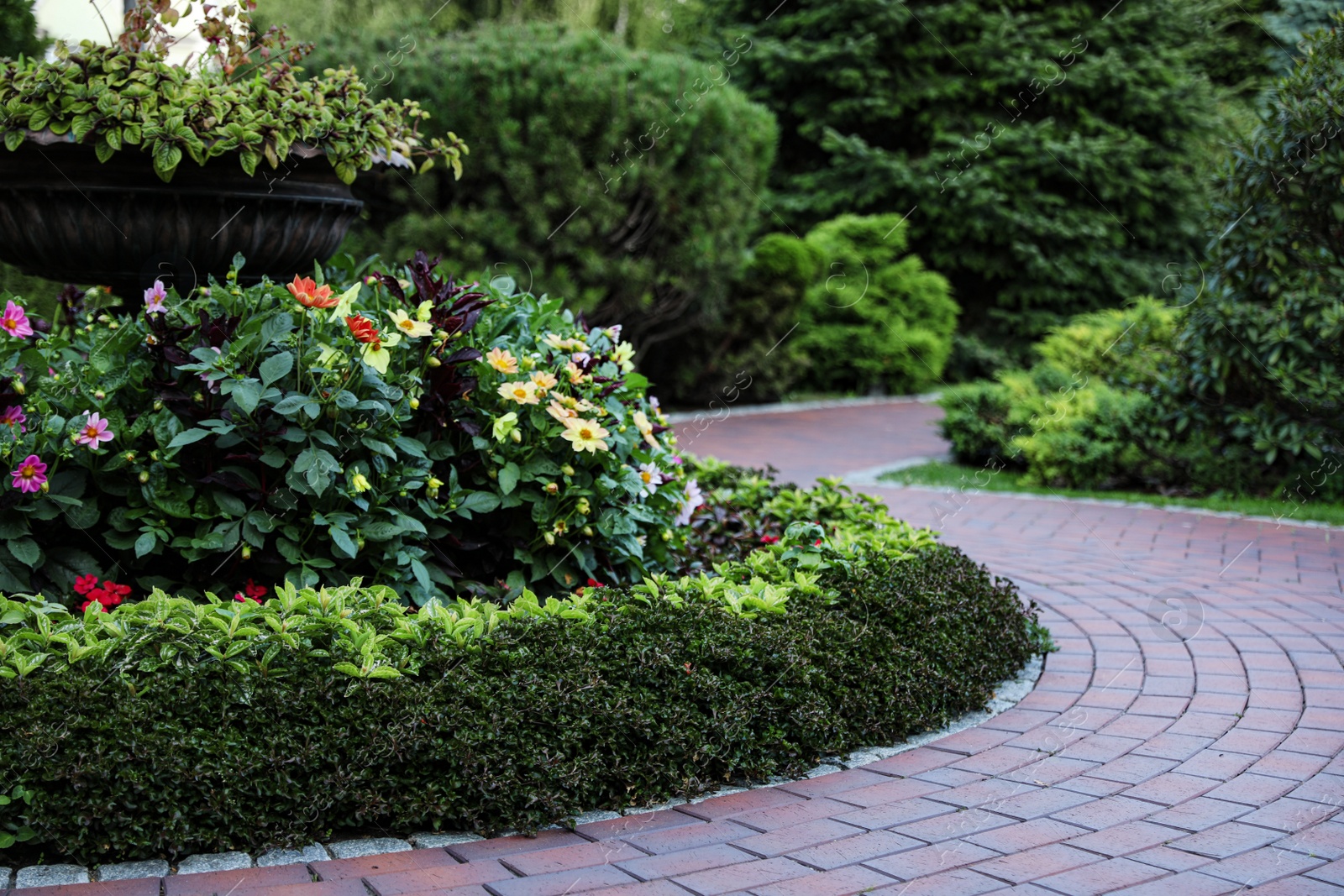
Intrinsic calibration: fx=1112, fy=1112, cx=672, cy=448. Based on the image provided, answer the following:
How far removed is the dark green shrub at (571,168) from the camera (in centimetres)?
988

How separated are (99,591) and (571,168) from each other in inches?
298

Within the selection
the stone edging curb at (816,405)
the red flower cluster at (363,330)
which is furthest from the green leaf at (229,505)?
the stone edging curb at (816,405)

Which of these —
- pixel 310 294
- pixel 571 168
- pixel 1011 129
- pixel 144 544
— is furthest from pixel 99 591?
pixel 1011 129

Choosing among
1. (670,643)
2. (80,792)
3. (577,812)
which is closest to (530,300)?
(670,643)

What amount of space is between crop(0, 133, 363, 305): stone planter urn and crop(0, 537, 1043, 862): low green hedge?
130cm

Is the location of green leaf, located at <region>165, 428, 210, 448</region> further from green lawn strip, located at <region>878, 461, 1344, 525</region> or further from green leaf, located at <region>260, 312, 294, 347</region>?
green lawn strip, located at <region>878, 461, 1344, 525</region>

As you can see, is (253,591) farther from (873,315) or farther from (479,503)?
(873,315)

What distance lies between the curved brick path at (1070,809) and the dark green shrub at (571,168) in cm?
659

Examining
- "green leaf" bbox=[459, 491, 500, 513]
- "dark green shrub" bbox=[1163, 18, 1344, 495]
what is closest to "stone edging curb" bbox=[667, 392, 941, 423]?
"dark green shrub" bbox=[1163, 18, 1344, 495]

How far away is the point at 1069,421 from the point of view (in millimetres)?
8328

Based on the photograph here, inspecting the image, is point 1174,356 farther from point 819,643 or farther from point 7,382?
point 7,382

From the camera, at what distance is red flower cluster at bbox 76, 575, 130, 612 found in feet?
10.3

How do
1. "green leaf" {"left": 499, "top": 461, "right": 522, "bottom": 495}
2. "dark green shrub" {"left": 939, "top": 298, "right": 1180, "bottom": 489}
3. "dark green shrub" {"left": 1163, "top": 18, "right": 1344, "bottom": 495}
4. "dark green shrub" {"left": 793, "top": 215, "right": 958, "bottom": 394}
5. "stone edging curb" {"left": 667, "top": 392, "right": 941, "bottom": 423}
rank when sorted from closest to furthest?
"green leaf" {"left": 499, "top": 461, "right": 522, "bottom": 495} < "dark green shrub" {"left": 1163, "top": 18, "right": 1344, "bottom": 495} < "dark green shrub" {"left": 939, "top": 298, "right": 1180, "bottom": 489} < "stone edging curb" {"left": 667, "top": 392, "right": 941, "bottom": 423} < "dark green shrub" {"left": 793, "top": 215, "right": 958, "bottom": 394}

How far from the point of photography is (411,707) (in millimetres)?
2670
